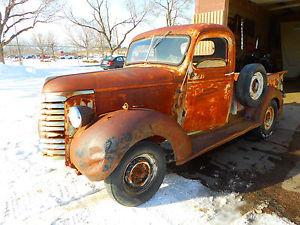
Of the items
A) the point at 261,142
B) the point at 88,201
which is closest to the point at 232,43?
the point at 261,142

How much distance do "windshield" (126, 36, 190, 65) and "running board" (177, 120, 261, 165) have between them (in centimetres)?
112

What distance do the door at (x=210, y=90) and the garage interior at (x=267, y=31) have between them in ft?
16.3

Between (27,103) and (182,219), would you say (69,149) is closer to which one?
(182,219)

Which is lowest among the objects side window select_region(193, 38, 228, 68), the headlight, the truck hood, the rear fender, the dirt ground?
the dirt ground

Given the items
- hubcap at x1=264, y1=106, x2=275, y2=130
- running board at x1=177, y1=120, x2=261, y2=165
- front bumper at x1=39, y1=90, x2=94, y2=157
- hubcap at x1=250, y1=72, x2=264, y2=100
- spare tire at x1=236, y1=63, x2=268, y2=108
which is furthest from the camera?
hubcap at x1=264, y1=106, x2=275, y2=130

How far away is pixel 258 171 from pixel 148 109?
77.3 inches

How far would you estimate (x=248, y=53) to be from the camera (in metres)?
12.7

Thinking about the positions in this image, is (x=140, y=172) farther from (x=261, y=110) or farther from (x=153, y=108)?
(x=261, y=110)

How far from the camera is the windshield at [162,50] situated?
415cm

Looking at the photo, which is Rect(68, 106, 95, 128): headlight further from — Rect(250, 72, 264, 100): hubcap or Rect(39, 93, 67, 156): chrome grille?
Rect(250, 72, 264, 100): hubcap

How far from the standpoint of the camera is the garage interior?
11797 millimetres

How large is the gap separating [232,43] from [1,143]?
4.33 m

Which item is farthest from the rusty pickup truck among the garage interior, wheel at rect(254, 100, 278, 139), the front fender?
the garage interior

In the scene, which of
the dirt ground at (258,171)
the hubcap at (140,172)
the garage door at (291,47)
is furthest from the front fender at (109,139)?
the garage door at (291,47)
